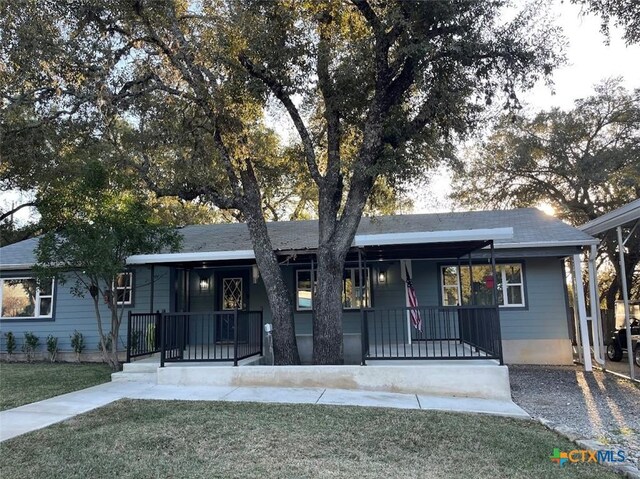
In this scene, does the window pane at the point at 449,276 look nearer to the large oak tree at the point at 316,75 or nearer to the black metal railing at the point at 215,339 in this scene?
the large oak tree at the point at 316,75

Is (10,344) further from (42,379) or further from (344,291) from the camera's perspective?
(344,291)

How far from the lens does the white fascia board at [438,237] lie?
25.3 feet

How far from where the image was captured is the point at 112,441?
4742mm

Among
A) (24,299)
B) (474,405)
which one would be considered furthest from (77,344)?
(474,405)

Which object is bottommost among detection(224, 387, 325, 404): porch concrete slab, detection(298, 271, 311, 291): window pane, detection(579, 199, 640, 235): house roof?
detection(224, 387, 325, 404): porch concrete slab

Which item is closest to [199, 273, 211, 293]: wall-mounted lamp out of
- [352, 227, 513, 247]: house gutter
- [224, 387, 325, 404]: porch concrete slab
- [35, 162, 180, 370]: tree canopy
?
[35, 162, 180, 370]: tree canopy

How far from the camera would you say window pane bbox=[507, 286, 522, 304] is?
11375mm

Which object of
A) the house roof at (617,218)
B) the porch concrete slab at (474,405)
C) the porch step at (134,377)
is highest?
the house roof at (617,218)

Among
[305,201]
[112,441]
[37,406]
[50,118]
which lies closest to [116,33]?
[50,118]

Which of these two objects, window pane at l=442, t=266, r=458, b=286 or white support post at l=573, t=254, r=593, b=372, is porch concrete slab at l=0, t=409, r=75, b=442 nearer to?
window pane at l=442, t=266, r=458, b=286

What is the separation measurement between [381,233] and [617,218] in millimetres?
4922

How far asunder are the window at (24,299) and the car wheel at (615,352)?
47.8 ft

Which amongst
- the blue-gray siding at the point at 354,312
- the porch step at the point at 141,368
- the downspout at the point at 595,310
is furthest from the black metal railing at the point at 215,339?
the downspout at the point at 595,310

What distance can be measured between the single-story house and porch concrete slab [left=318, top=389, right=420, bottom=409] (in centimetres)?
267
